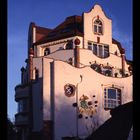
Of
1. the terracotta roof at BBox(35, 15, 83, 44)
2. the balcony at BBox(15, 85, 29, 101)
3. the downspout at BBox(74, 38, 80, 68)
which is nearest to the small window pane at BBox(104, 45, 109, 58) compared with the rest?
the terracotta roof at BBox(35, 15, 83, 44)

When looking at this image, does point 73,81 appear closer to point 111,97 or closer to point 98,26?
point 111,97

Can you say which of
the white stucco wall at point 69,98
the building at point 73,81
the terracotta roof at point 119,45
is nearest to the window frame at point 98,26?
the building at point 73,81

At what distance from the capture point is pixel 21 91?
111 ft

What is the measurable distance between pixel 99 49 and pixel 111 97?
188 inches

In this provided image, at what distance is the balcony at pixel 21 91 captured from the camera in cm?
3281

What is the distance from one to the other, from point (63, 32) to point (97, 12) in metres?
3.62

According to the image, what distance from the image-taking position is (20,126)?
33375 mm

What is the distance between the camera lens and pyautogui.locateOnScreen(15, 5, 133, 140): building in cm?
2975

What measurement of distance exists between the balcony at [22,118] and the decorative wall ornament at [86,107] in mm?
4487

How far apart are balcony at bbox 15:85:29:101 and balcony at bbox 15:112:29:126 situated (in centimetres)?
138

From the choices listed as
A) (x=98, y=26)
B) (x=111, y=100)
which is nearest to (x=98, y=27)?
(x=98, y=26)

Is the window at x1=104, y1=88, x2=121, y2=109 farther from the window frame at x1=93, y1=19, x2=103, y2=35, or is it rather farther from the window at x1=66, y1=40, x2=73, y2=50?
the window frame at x1=93, y1=19, x2=103, y2=35
